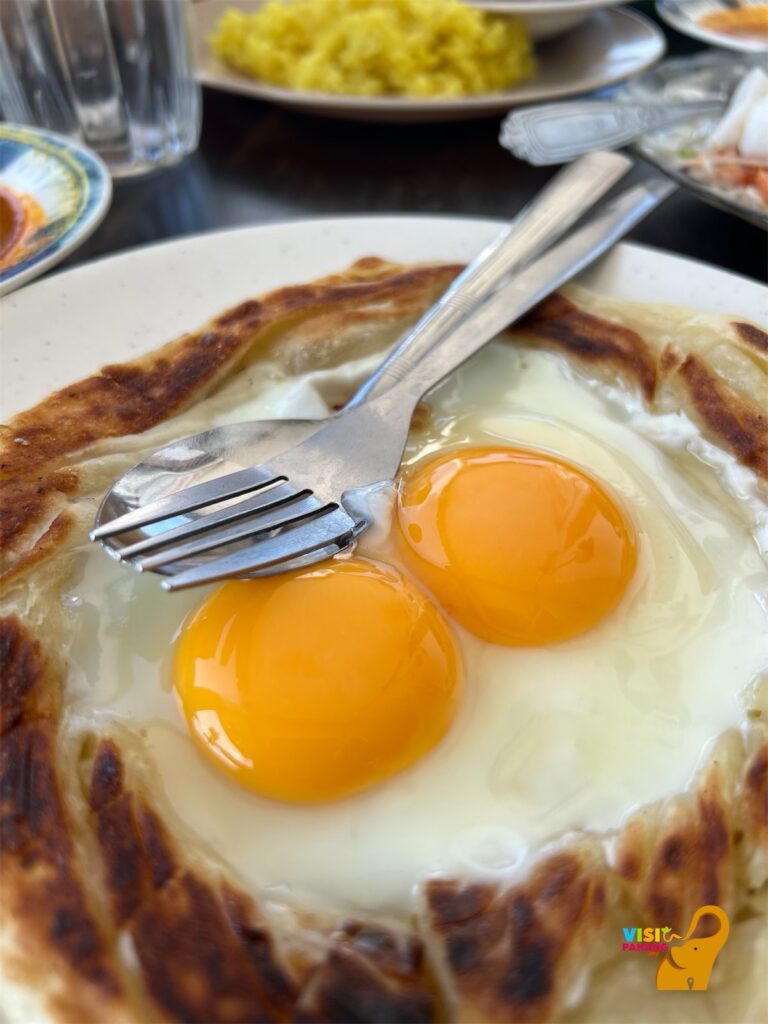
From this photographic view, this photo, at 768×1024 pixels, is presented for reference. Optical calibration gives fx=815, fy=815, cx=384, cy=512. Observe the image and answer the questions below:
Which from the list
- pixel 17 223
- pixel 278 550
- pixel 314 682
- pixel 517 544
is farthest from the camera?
pixel 17 223

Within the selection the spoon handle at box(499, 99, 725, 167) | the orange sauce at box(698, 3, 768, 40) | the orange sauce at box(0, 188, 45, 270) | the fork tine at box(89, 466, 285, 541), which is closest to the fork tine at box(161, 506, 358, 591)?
the fork tine at box(89, 466, 285, 541)

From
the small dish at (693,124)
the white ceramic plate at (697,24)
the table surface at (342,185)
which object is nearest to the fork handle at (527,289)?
the small dish at (693,124)

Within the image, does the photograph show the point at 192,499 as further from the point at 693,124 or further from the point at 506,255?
the point at 693,124

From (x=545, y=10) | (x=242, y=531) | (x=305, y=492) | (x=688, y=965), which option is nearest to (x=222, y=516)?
(x=242, y=531)

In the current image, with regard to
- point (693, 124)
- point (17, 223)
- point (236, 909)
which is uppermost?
point (17, 223)

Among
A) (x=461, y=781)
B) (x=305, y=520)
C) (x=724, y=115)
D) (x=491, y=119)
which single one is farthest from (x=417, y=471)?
(x=491, y=119)

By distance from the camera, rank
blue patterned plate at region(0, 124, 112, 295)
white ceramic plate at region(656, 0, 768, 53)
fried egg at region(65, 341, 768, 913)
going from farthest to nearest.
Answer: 1. white ceramic plate at region(656, 0, 768, 53)
2. blue patterned plate at region(0, 124, 112, 295)
3. fried egg at region(65, 341, 768, 913)

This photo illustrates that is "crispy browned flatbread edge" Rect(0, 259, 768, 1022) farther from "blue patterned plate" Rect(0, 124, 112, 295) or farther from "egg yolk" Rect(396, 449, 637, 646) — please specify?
"blue patterned plate" Rect(0, 124, 112, 295)
